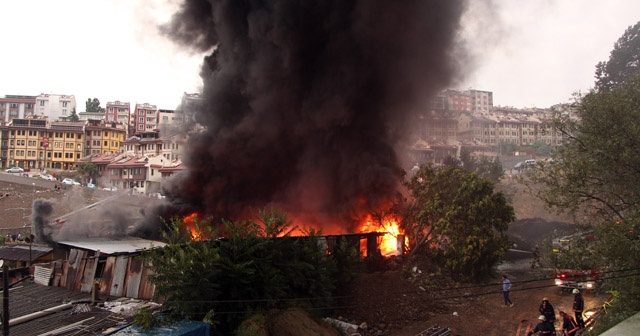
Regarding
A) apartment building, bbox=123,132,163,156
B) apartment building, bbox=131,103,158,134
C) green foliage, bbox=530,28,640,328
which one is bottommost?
green foliage, bbox=530,28,640,328

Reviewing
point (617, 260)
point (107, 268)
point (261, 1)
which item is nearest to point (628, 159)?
point (617, 260)

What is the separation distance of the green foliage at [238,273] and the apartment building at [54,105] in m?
108

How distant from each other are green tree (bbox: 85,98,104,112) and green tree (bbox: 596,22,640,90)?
4402 inches

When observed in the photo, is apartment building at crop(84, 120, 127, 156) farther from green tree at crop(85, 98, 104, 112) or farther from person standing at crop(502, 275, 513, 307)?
person standing at crop(502, 275, 513, 307)

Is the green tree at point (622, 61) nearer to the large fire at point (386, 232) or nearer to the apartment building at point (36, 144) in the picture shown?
the large fire at point (386, 232)

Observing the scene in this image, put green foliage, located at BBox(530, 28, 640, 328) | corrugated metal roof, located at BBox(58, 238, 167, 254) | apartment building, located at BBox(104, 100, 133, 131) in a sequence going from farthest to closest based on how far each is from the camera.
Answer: apartment building, located at BBox(104, 100, 133, 131), corrugated metal roof, located at BBox(58, 238, 167, 254), green foliage, located at BBox(530, 28, 640, 328)

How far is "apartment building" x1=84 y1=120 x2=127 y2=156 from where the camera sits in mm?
84438

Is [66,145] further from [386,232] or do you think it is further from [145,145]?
[386,232]

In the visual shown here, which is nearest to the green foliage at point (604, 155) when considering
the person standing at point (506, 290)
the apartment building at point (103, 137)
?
the person standing at point (506, 290)

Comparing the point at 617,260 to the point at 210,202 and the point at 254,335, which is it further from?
the point at 210,202

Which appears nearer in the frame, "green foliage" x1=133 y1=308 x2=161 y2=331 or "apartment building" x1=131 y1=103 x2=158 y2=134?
"green foliage" x1=133 y1=308 x2=161 y2=331

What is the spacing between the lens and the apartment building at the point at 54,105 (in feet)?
357

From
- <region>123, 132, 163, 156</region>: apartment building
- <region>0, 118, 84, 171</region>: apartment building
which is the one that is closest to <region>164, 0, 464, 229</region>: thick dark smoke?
<region>123, 132, 163, 156</region>: apartment building

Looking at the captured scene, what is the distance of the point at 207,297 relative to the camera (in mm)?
14570
